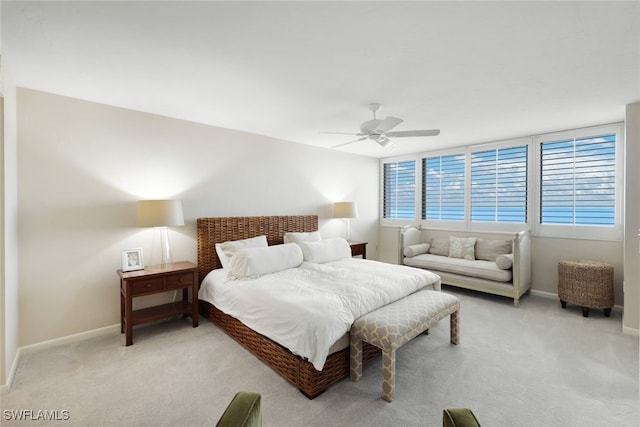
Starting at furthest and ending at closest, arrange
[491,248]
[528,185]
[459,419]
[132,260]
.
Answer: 1. [491,248]
2. [528,185]
3. [132,260]
4. [459,419]

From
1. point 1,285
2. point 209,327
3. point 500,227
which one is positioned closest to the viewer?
point 1,285

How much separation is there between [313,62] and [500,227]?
13.7 ft

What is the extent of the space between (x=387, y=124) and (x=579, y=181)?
10.5 ft

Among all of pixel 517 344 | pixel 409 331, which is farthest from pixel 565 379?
pixel 409 331

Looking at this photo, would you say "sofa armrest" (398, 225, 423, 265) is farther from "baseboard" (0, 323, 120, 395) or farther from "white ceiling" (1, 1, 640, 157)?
"baseboard" (0, 323, 120, 395)

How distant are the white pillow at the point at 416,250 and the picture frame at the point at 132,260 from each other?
13.2 feet

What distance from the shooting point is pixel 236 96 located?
2.73 metres

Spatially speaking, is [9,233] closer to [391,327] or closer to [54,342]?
[54,342]

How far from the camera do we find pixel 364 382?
7.07 ft

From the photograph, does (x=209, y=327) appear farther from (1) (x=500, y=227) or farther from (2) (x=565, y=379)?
(1) (x=500, y=227)

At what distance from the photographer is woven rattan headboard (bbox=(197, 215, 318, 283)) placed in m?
3.55

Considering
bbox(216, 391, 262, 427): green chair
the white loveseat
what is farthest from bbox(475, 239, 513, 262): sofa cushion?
bbox(216, 391, 262, 427): green chair

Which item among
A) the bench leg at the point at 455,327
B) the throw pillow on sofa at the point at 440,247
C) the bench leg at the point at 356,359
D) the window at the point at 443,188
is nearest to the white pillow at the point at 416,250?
the throw pillow on sofa at the point at 440,247

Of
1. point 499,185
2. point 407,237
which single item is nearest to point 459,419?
point 407,237
